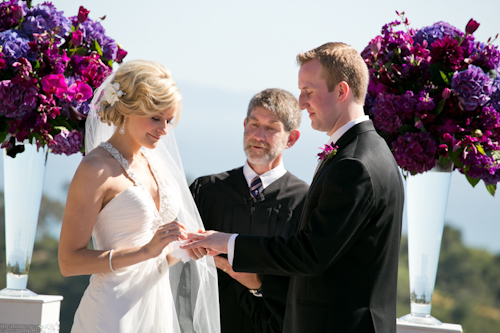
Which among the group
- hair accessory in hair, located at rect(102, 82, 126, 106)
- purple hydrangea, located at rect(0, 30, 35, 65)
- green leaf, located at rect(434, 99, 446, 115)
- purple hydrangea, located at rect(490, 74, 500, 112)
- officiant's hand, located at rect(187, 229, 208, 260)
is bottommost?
officiant's hand, located at rect(187, 229, 208, 260)

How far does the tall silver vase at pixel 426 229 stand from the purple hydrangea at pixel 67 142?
2.17 meters

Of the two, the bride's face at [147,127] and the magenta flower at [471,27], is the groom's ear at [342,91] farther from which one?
the magenta flower at [471,27]

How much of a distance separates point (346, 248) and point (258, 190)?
155 cm

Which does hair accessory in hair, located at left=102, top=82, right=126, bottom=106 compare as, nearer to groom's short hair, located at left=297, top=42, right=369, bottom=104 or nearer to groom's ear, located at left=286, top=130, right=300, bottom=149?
groom's short hair, located at left=297, top=42, right=369, bottom=104

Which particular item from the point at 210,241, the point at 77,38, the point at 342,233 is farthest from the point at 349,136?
the point at 77,38

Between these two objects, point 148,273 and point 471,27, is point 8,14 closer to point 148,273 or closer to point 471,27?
point 148,273

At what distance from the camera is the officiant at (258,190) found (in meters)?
3.93

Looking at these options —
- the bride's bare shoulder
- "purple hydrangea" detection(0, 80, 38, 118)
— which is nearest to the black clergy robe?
the bride's bare shoulder

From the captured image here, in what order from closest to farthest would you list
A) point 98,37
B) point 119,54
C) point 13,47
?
point 13,47 < point 98,37 < point 119,54

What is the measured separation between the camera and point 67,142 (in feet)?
12.0

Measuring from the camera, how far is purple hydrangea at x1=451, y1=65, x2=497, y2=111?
3264 mm

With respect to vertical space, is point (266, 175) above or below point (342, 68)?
below

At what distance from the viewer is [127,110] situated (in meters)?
3.07

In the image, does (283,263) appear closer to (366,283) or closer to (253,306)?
(366,283)
